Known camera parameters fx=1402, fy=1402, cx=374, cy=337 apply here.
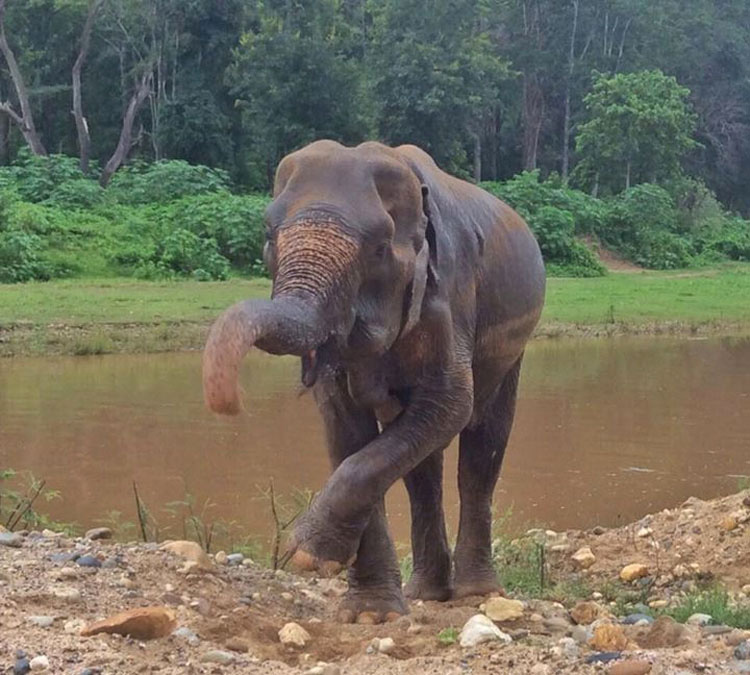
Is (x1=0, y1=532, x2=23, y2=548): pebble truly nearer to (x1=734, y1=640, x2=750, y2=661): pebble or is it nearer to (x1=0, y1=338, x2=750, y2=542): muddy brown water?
(x1=0, y1=338, x2=750, y2=542): muddy brown water

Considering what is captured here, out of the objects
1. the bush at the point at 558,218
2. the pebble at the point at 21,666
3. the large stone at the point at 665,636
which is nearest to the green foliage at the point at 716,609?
the large stone at the point at 665,636

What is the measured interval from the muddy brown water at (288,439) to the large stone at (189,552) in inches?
95.9

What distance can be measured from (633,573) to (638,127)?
107 feet

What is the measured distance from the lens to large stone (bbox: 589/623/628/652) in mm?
4230

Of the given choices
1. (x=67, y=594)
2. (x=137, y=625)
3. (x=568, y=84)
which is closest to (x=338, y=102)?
(x=568, y=84)

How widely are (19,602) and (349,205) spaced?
65.7 inches

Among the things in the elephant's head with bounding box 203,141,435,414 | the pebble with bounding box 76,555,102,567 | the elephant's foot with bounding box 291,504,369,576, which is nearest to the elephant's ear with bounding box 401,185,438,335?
the elephant's head with bounding box 203,141,435,414

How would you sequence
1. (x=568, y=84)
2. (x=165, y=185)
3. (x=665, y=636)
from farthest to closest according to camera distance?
(x=568, y=84)
(x=165, y=185)
(x=665, y=636)

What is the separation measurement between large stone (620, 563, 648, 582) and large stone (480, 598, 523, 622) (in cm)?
211

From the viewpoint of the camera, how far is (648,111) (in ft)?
125

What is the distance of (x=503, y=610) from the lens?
5223 millimetres

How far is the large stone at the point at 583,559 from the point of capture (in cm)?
755

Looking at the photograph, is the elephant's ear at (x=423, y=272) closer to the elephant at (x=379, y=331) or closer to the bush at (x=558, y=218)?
the elephant at (x=379, y=331)

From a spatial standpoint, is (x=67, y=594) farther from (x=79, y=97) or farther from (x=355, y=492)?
(x=79, y=97)
